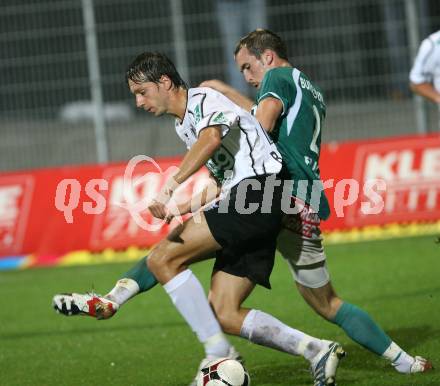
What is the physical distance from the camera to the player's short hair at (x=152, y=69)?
6148 millimetres

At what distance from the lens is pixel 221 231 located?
6.00 meters

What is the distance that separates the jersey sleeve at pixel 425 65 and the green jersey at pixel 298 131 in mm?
3655

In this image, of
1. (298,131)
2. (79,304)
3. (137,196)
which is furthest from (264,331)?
(137,196)

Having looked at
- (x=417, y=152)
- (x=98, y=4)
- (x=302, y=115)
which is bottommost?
(x=417, y=152)

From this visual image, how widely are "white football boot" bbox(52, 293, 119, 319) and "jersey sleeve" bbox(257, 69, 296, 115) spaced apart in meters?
1.57

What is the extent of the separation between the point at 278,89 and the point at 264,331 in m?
1.47

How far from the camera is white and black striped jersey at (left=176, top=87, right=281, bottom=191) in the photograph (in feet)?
19.8

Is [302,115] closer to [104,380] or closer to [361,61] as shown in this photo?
[104,380]

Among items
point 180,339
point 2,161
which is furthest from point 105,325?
point 2,161

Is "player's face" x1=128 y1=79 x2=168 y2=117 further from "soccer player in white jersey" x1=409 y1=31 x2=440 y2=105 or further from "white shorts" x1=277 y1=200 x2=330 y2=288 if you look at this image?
"soccer player in white jersey" x1=409 y1=31 x2=440 y2=105

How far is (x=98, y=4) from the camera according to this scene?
15609mm

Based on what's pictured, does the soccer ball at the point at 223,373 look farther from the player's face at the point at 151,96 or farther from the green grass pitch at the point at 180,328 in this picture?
the player's face at the point at 151,96

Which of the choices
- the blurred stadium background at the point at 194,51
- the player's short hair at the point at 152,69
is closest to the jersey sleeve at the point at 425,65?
the player's short hair at the point at 152,69

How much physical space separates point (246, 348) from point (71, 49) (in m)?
8.48
